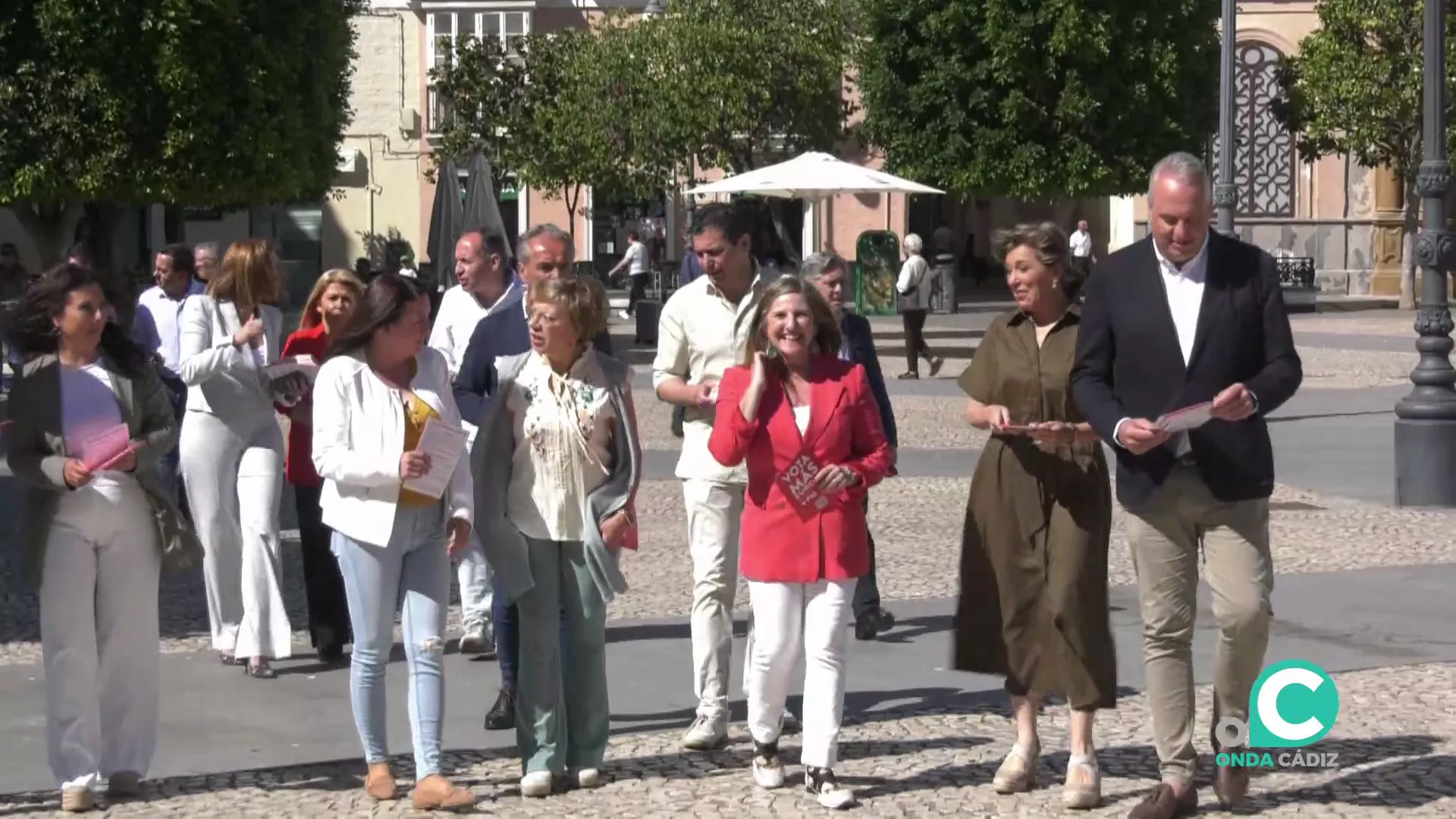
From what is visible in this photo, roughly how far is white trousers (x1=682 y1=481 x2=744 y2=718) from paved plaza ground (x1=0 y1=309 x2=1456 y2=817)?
0.35 metres

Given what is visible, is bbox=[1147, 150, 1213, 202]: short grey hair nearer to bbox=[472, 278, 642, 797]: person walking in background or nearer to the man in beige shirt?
the man in beige shirt

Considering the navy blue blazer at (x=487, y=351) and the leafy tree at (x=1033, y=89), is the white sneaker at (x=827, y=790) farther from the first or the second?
the leafy tree at (x=1033, y=89)

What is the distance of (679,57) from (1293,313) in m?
12.0

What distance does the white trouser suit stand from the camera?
8.57 m

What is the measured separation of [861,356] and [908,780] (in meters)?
2.09

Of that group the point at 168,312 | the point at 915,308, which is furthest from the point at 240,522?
the point at 915,308

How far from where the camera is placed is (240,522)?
8914 millimetres

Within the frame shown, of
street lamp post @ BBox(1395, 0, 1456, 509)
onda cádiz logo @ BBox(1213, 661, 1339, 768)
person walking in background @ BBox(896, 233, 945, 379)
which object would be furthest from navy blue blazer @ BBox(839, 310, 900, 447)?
person walking in background @ BBox(896, 233, 945, 379)

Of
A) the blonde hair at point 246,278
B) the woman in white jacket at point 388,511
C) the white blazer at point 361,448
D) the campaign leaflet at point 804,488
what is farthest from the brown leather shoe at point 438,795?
the blonde hair at point 246,278

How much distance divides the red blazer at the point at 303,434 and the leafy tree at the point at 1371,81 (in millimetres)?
32385

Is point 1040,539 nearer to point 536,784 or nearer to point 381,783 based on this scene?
point 536,784

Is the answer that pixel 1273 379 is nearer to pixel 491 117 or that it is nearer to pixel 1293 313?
pixel 1293 313

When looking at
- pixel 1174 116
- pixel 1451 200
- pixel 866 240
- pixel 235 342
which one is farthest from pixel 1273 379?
pixel 1451 200

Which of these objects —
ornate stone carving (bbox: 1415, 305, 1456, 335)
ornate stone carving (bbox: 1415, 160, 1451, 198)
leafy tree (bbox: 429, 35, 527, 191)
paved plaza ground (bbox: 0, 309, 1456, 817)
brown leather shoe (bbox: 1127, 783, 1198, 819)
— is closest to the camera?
brown leather shoe (bbox: 1127, 783, 1198, 819)
